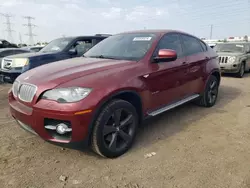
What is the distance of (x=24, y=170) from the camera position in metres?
2.66

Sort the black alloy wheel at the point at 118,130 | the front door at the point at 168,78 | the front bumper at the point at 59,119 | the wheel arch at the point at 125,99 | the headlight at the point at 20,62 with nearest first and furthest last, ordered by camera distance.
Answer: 1. the front bumper at the point at 59,119
2. the wheel arch at the point at 125,99
3. the black alloy wheel at the point at 118,130
4. the front door at the point at 168,78
5. the headlight at the point at 20,62

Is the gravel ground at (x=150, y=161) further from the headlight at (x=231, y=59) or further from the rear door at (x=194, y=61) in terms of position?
the headlight at (x=231, y=59)

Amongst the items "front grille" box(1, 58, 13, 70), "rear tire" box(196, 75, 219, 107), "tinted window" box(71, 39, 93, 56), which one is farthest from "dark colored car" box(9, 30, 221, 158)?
→ "front grille" box(1, 58, 13, 70)

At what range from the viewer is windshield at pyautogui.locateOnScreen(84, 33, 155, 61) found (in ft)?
11.4

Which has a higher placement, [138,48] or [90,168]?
[138,48]

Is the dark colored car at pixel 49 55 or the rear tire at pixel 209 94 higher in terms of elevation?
the dark colored car at pixel 49 55

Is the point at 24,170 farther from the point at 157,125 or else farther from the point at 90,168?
the point at 157,125

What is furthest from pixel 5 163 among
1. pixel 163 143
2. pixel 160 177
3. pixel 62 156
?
pixel 163 143

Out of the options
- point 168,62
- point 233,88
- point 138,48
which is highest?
point 138,48

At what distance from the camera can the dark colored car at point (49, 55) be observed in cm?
618

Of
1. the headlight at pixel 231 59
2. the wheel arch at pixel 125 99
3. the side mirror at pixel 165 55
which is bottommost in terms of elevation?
the headlight at pixel 231 59

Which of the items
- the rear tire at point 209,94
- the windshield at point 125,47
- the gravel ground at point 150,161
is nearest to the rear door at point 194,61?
the rear tire at point 209,94

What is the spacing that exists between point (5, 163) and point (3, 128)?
1.24 meters

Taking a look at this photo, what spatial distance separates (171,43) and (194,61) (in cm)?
69
